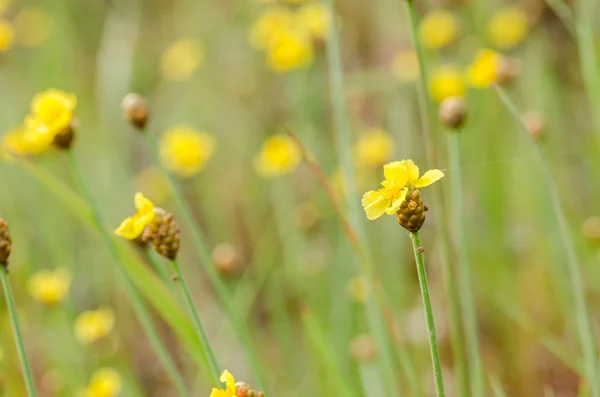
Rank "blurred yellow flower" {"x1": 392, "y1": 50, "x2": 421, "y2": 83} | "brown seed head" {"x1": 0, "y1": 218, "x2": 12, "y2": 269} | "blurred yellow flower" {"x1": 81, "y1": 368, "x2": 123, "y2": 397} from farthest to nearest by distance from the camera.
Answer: "blurred yellow flower" {"x1": 392, "y1": 50, "x2": 421, "y2": 83}
"blurred yellow flower" {"x1": 81, "y1": 368, "x2": 123, "y2": 397}
"brown seed head" {"x1": 0, "y1": 218, "x2": 12, "y2": 269}

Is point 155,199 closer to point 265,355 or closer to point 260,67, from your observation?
point 265,355

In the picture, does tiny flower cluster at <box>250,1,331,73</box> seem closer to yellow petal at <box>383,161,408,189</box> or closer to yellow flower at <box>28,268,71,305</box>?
yellow flower at <box>28,268,71,305</box>

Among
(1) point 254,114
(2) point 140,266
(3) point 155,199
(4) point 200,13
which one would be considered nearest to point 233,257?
(2) point 140,266

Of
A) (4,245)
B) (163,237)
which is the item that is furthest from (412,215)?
(4,245)

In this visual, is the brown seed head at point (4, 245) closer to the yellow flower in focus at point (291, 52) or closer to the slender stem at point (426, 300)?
the slender stem at point (426, 300)

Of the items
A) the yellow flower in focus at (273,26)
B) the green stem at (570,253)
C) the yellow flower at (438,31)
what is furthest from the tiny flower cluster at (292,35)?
the green stem at (570,253)

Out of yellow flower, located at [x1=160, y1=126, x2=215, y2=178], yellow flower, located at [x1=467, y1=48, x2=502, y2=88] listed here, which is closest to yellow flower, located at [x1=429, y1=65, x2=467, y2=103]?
yellow flower, located at [x1=467, y1=48, x2=502, y2=88]
